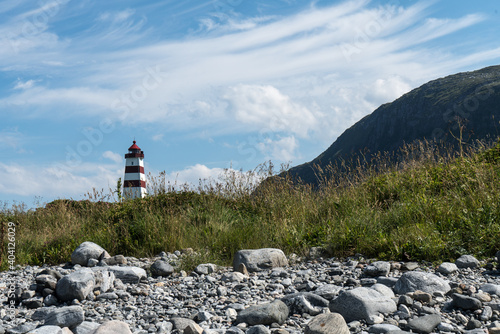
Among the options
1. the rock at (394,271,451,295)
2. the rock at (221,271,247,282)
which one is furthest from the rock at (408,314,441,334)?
the rock at (221,271,247,282)

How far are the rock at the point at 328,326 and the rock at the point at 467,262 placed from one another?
8.31 ft

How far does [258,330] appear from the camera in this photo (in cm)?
294

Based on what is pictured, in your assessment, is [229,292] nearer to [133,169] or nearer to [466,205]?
[466,205]

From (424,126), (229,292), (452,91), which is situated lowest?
(229,292)

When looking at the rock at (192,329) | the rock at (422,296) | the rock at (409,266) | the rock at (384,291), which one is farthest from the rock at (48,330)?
the rock at (409,266)

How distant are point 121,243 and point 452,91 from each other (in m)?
108

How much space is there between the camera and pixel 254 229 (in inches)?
269

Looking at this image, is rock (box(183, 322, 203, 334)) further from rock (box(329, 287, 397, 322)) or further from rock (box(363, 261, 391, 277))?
rock (box(363, 261, 391, 277))

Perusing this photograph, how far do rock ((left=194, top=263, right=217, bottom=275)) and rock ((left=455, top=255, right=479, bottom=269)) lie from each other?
301cm

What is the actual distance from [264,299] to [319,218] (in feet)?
11.7

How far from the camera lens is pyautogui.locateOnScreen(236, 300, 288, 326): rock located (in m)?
3.19

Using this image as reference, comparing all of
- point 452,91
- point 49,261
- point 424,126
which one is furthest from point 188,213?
point 452,91

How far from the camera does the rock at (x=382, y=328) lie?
2.96 meters

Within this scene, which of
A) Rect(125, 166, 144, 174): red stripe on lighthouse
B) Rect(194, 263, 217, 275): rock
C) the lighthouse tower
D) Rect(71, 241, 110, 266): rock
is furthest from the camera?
Rect(125, 166, 144, 174): red stripe on lighthouse
